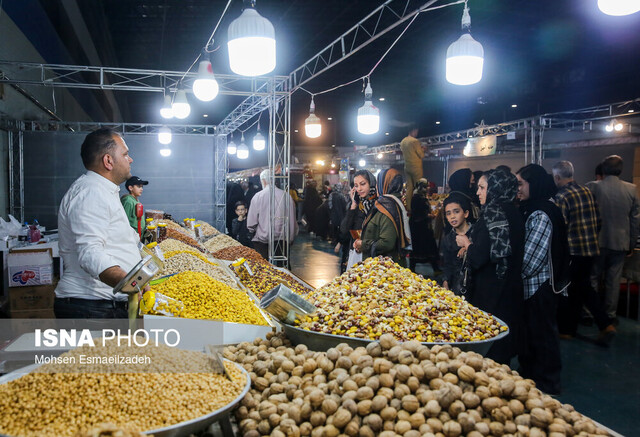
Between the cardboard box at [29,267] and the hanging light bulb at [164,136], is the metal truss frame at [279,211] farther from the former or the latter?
the hanging light bulb at [164,136]

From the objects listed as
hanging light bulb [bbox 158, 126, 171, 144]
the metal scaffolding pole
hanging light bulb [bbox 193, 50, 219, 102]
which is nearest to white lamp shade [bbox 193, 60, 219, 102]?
hanging light bulb [bbox 193, 50, 219, 102]

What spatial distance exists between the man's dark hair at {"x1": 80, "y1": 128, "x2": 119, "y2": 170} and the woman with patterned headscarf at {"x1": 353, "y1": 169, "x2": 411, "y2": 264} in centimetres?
266

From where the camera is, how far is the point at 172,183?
12.5 metres

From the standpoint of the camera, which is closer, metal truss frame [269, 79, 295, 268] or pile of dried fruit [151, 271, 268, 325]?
pile of dried fruit [151, 271, 268, 325]

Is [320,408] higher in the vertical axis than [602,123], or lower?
lower

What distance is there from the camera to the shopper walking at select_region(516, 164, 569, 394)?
3.38 metres

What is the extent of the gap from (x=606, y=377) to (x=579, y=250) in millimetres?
1595

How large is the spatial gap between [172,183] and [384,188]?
29.9ft

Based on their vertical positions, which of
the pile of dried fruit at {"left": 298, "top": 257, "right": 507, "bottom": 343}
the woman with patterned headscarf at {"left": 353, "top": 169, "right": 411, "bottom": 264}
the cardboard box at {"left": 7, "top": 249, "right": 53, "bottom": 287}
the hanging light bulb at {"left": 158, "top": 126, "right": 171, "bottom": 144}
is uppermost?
the hanging light bulb at {"left": 158, "top": 126, "right": 171, "bottom": 144}

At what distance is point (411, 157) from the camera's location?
748 centimetres

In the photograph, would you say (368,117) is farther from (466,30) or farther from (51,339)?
(51,339)

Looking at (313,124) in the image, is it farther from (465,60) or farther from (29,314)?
(29,314)

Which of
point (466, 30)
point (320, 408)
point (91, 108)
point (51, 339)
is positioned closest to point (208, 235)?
point (466, 30)

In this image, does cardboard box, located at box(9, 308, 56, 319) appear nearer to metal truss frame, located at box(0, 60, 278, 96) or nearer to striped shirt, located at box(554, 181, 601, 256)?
metal truss frame, located at box(0, 60, 278, 96)
